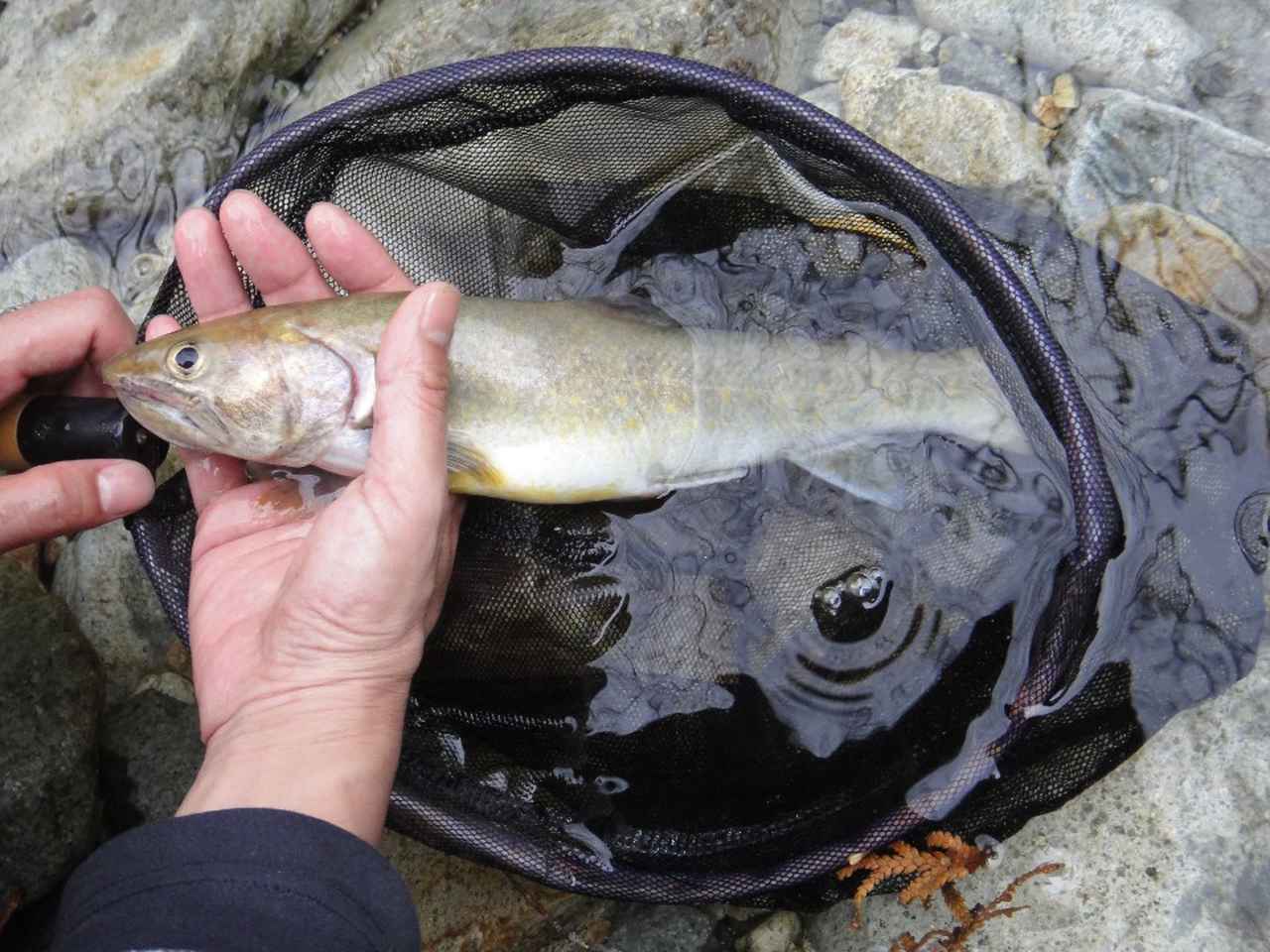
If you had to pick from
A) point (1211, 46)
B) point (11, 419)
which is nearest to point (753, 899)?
point (11, 419)

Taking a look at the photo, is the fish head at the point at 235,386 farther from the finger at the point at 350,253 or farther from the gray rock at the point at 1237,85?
the gray rock at the point at 1237,85

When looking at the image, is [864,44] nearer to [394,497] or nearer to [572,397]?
[572,397]

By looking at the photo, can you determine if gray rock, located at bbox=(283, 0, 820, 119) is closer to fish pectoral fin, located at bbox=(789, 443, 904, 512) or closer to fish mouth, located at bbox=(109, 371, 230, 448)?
fish pectoral fin, located at bbox=(789, 443, 904, 512)

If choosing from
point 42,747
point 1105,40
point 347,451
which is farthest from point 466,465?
point 1105,40

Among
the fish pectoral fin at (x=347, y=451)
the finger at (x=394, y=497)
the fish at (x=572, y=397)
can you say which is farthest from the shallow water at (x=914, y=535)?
the finger at (x=394, y=497)

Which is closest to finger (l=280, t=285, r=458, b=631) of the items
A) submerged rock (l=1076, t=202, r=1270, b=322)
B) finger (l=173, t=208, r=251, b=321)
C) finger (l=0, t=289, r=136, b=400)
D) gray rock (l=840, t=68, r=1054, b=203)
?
finger (l=173, t=208, r=251, b=321)

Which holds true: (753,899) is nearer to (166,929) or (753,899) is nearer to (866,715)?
(866,715)
